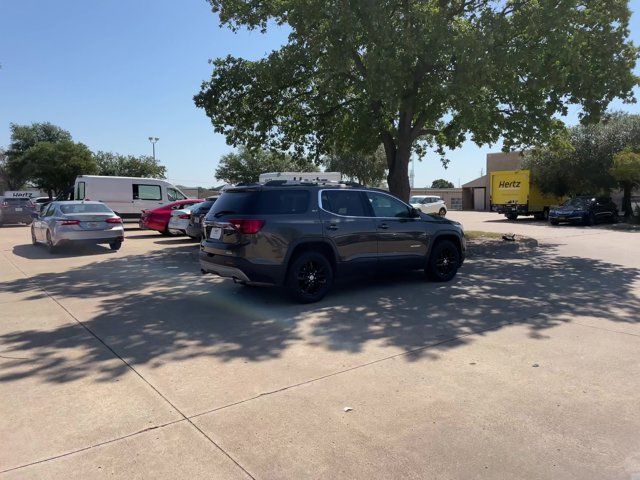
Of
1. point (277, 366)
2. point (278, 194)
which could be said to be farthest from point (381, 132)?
point (277, 366)

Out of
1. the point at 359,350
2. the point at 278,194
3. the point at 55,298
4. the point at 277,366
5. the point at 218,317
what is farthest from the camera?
the point at 55,298

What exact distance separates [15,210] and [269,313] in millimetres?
23533

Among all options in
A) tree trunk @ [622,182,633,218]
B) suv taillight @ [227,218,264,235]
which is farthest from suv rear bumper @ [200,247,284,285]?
tree trunk @ [622,182,633,218]

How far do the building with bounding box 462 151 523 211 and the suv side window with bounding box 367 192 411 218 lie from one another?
42.0 m

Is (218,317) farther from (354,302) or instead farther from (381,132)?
(381,132)

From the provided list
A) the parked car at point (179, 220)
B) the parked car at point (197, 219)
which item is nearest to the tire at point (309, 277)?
the parked car at point (197, 219)

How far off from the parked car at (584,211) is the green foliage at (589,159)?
324 centimetres

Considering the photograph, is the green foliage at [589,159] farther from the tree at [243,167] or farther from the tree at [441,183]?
the tree at [441,183]

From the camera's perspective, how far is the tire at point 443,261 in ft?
30.2

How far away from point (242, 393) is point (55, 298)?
5.13 meters

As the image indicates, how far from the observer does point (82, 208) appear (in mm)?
13820

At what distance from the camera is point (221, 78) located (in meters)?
15.4

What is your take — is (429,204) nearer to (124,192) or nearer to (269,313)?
(124,192)

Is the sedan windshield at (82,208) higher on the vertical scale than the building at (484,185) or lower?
lower
